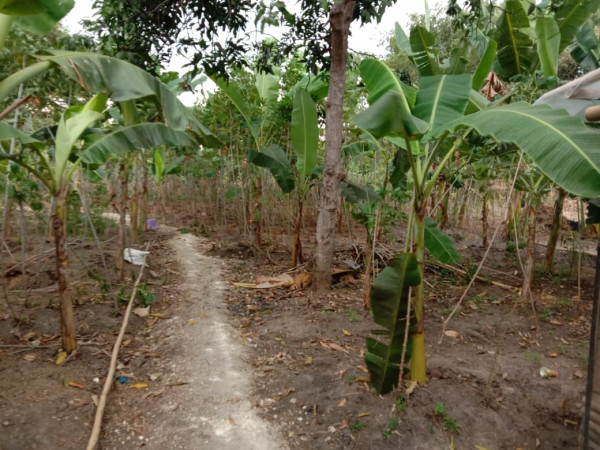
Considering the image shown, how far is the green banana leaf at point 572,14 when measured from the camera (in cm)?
435

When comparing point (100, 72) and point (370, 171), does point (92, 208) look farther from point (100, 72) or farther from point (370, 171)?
point (370, 171)

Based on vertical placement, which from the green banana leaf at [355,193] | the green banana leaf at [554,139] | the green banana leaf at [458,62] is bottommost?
the green banana leaf at [355,193]

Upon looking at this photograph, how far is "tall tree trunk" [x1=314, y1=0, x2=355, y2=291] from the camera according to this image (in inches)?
190

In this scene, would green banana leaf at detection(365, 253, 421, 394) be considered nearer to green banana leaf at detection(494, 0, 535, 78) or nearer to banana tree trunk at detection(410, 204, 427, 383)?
banana tree trunk at detection(410, 204, 427, 383)

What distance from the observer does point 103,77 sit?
3.09m

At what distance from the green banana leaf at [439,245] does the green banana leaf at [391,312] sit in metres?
2.16

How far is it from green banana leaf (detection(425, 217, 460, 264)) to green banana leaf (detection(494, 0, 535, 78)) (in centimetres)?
209

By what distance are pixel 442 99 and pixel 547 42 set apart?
2.17 m

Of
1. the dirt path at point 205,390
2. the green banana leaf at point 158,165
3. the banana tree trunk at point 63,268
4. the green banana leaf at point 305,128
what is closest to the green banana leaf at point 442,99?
the dirt path at point 205,390

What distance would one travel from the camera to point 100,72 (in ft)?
10.2

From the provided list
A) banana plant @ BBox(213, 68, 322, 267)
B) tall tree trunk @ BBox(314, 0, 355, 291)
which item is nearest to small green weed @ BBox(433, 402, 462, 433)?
tall tree trunk @ BBox(314, 0, 355, 291)

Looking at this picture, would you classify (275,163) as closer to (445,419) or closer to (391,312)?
(391,312)

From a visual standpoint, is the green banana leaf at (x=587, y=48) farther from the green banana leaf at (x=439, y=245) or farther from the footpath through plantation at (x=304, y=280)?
the green banana leaf at (x=439, y=245)

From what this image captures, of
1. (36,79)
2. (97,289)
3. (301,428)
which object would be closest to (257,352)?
(301,428)
